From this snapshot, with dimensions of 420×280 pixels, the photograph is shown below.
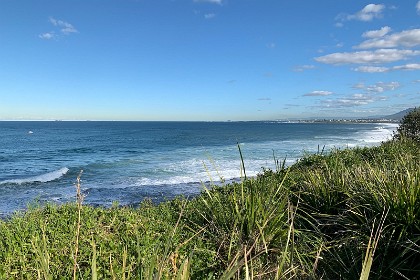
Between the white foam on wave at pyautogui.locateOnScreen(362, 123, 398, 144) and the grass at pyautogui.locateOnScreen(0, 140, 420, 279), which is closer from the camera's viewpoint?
the grass at pyautogui.locateOnScreen(0, 140, 420, 279)

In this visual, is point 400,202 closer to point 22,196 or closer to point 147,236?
point 147,236

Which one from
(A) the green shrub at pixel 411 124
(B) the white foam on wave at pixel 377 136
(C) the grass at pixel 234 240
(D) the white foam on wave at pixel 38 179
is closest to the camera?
(C) the grass at pixel 234 240

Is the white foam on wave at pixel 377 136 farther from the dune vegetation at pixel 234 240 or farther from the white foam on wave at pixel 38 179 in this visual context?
the white foam on wave at pixel 38 179

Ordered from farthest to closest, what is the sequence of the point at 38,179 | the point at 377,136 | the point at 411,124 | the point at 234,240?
1. the point at 377,136
2. the point at 38,179
3. the point at 411,124
4. the point at 234,240

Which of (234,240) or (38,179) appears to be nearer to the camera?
(234,240)

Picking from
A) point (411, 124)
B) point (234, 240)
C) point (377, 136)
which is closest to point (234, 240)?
point (234, 240)

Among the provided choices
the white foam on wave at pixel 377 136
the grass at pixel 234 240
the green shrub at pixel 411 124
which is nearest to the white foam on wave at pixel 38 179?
the grass at pixel 234 240

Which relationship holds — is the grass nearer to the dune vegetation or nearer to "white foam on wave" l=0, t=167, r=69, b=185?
the dune vegetation

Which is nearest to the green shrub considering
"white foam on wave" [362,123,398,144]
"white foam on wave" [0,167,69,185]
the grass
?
"white foam on wave" [362,123,398,144]

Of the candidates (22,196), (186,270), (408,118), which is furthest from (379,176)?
(22,196)

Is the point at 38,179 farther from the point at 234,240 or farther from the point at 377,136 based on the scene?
the point at 377,136

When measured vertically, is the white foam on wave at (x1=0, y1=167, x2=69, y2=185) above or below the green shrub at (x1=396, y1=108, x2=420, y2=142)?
below

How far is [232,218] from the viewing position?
4.49m

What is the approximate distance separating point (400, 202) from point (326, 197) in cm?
141
